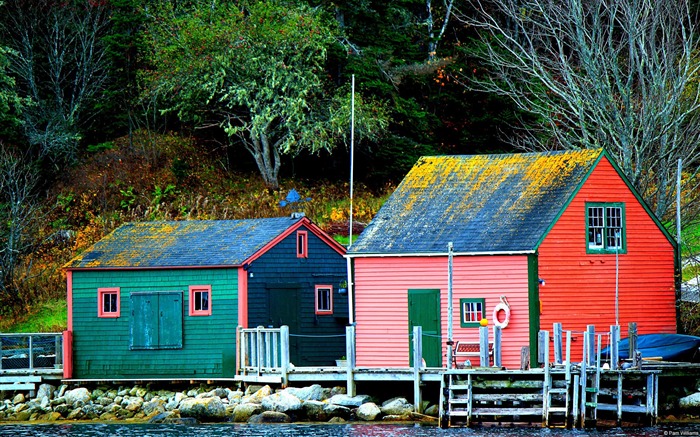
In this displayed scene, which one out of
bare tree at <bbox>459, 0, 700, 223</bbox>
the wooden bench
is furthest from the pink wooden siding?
bare tree at <bbox>459, 0, 700, 223</bbox>

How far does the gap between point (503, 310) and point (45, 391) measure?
12.8 m

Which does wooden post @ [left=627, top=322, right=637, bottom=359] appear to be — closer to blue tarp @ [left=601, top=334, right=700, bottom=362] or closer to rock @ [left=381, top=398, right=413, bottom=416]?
blue tarp @ [left=601, top=334, right=700, bottom=362]

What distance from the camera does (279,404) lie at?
1297 inches

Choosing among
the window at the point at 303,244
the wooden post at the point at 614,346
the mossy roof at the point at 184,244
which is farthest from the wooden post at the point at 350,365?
the wooden post at the point at 614,346

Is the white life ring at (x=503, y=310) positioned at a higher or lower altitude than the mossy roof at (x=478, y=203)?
lower

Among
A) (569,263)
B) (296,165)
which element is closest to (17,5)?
(296,165)

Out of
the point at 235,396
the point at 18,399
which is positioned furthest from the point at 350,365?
the point at 18,399

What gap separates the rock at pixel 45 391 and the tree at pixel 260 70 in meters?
17.7

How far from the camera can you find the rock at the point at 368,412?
32.1m

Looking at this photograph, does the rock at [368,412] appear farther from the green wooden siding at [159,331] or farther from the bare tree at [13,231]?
the bare tree at [13,231]

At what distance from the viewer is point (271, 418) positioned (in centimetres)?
3259

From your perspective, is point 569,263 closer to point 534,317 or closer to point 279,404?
point 534,317

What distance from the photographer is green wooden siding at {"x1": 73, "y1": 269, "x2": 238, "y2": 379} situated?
3597cm

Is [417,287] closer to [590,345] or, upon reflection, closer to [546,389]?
[590,345]
